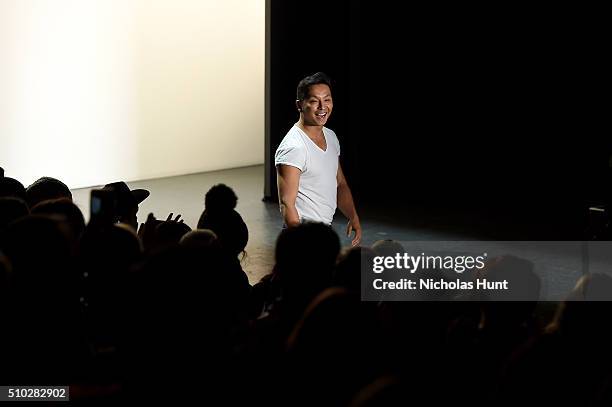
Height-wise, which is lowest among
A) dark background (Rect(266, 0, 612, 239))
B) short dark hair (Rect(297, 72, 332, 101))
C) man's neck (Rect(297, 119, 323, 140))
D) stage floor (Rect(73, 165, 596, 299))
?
stage floor (Rect(73, 165, 596, 299))

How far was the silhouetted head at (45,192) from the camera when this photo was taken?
391 centimetres

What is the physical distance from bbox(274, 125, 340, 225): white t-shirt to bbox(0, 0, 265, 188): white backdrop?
596 centimetres

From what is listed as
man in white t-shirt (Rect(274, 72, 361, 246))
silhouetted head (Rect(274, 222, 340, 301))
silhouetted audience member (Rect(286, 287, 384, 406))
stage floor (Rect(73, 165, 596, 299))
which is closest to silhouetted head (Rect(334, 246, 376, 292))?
silhouetted head (Rect(274, 222, 340, 301))

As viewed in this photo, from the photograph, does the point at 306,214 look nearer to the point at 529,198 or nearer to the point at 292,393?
the point at 292,393

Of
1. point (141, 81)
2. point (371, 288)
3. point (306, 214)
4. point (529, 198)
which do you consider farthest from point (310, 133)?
point (141, 81)

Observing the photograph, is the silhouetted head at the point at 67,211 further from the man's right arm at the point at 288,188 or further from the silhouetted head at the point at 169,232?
the man's right arm at the point at 288,188

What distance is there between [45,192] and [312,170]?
116 cm

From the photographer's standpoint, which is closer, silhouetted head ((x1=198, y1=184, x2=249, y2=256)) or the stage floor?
silhouetted head ((x1=198, y1=184, x2=249, y2=256))

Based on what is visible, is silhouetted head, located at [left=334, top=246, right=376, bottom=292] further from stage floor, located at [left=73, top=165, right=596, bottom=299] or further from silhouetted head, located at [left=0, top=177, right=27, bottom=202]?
stage floor, located at [left=73, top=165, right=596, bottom=299]

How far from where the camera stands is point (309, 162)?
4383mm

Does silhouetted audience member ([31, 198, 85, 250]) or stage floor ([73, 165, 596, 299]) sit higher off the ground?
silhouetted audience member ([31, 198, 85, 250])

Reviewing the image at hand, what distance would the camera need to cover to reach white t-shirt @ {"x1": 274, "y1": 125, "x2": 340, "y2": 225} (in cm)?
435

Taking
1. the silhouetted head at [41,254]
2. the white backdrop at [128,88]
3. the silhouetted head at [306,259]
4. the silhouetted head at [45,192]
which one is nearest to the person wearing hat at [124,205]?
the silhouetted head at [45,192]

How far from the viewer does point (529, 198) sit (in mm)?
9812
